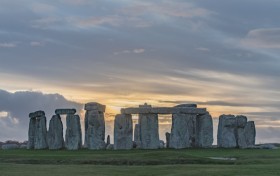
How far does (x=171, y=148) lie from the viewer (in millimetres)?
52531

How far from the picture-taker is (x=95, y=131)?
52.8 m

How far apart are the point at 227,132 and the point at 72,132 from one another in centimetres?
1312

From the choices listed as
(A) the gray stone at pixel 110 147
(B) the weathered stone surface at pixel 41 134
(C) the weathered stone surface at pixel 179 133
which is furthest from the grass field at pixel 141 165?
(A) the gray stone at pixel 110 147

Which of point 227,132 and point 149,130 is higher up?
point 149,130

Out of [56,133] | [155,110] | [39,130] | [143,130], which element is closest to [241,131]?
[155,110]

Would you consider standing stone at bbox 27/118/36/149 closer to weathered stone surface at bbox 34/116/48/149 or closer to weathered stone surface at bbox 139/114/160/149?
weathered stone surface at bbox 34/116/48/149

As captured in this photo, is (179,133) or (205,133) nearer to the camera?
(179,133)

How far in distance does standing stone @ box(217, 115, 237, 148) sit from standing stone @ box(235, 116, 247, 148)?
285 mm

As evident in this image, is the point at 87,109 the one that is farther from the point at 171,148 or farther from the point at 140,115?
the point at 171,148

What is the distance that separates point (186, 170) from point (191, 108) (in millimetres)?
21489

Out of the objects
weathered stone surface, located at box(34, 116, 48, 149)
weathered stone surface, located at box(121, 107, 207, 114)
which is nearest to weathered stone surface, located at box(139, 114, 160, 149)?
weathered stone surface, located at box(121, 107, 207, 114)

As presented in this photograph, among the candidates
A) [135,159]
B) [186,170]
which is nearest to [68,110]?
[135,159]

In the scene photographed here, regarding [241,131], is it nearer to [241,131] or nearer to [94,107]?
[241,131]

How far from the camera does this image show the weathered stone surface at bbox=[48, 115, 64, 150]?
53.0 meters
